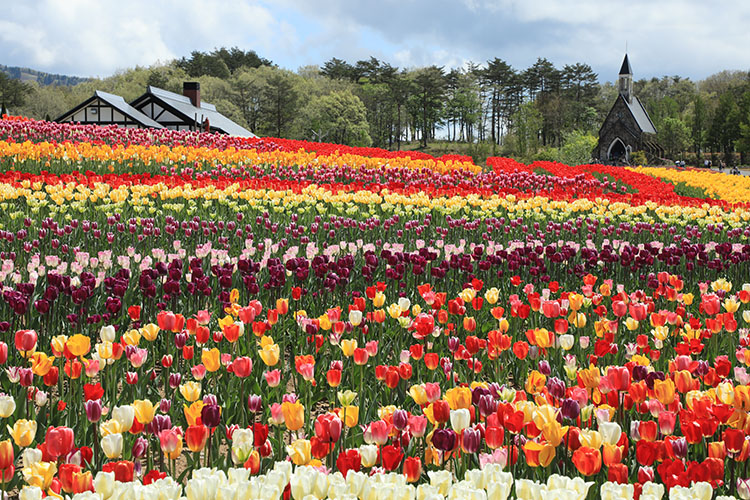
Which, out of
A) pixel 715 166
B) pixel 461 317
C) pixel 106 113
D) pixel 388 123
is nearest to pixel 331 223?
pixel 461 317

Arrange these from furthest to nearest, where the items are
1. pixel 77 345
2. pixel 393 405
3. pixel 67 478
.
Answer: pixel 77 345
pixel 393 405
pixel 67 478

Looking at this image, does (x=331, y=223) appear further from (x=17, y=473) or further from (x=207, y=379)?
(x=17, y=473)

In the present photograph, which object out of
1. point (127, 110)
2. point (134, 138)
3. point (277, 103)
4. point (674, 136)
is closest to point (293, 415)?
point (134, 138)

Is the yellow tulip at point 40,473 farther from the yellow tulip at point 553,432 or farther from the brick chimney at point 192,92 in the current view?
the brick chimney at point 192,92

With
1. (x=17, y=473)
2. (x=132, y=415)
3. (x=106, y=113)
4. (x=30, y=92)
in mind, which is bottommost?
(x=17, y=473)

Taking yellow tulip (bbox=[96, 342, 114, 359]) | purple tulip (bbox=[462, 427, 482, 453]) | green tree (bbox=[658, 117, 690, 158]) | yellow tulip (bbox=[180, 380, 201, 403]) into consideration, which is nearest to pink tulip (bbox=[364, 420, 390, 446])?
purple tulip (bbox=[462, 427, 482, 453])

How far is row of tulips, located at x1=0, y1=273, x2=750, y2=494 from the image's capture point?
7.96 feet

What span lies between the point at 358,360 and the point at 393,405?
1.61ft

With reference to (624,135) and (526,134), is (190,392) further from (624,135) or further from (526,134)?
(624,135)

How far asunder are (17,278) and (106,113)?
41370 mm

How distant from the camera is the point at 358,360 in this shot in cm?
355

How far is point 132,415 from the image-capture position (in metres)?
2.65

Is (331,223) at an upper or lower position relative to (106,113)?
lower

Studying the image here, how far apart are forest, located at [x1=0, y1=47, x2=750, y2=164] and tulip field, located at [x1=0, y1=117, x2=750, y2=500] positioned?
1833 inches
